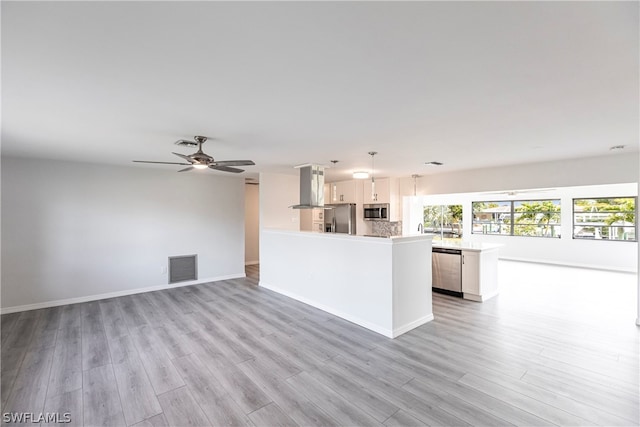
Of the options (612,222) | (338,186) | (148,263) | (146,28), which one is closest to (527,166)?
(338,186)

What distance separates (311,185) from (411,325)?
9.22 ft

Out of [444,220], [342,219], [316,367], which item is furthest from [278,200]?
[444,220]

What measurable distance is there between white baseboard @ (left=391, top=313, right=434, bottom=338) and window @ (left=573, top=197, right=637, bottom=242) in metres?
7.20

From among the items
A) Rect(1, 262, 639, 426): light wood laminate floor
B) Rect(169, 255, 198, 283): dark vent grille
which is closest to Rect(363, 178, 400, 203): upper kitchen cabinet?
Rect(1, 262, 639, 426): light wood laminate floor

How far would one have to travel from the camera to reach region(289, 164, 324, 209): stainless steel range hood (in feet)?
16.6

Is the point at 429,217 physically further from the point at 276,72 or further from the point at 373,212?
the point at 276,72

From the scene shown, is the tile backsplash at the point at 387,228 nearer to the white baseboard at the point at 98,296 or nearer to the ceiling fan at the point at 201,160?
the white baseboard at the point at 98,296

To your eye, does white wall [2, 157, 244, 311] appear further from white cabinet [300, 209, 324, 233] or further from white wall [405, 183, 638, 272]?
white wall [405, 183, 638, 272]

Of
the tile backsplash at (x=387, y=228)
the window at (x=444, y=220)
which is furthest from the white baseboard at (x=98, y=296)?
the window at (x=444, y=220)

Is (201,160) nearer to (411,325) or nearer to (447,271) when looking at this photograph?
(411,325)

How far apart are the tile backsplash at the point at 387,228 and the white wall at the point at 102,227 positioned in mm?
3715

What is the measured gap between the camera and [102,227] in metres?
5.10

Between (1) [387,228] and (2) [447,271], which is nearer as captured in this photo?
(2) [447,271]

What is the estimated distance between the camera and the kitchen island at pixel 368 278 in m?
3.51
